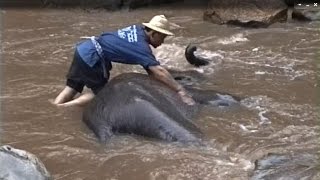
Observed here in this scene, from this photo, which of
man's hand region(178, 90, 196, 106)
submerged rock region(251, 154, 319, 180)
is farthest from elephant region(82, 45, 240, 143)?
submerged rock region(251, 154, 319, 180)

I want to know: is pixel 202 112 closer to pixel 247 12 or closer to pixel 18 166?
pixel 18 166

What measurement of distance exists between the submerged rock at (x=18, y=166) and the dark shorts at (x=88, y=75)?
1.92 m

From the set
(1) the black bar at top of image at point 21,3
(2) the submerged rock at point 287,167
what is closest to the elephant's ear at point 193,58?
(2) the submerged rock at point 287,167

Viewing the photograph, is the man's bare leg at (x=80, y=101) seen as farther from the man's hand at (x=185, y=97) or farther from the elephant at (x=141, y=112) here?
the man's hand at (x=185, y=97)

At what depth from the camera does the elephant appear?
204 inches

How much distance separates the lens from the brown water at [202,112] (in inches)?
191

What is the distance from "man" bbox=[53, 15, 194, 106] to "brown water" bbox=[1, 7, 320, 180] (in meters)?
0.26

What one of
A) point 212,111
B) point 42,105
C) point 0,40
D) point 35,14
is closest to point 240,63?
point 212,111

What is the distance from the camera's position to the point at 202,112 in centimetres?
593

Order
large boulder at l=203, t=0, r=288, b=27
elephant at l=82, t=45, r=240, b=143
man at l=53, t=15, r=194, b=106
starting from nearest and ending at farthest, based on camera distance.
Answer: elephant at l=82, t=45, r=240, b=143
man at l=53, t=15, r=194, b=106
large boulder at l=203, t=0, r=288, b=27

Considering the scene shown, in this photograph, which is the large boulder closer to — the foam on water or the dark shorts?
the foam on water

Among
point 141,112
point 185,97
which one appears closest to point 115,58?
point 185,97

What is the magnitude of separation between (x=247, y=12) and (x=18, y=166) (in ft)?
21.5

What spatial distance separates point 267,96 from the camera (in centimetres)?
646
